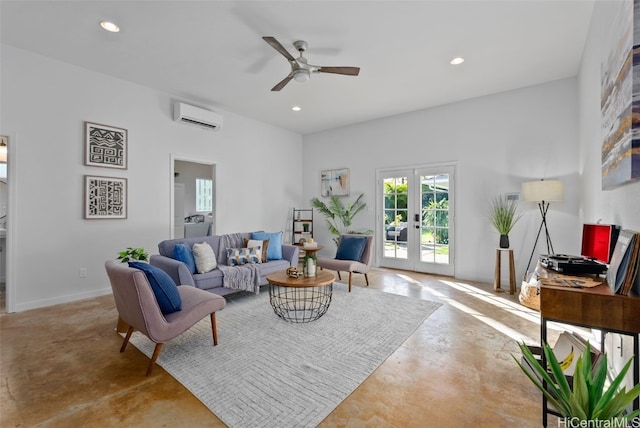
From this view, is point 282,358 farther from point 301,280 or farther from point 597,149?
point 597,149

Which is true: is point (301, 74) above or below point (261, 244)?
above

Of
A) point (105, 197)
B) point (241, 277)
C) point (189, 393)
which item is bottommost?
point (189, 393)

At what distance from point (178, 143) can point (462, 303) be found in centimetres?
496

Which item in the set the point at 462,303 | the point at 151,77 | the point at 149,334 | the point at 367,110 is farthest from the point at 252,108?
the point at 462,303

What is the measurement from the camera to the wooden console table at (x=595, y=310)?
4.52ft

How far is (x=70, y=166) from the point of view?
3734 mm

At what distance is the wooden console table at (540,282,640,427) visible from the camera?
138cm

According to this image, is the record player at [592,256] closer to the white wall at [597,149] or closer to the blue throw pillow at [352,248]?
the white wall at [597,149]

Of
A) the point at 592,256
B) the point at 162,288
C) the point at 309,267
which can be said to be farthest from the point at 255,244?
the point at 592,256

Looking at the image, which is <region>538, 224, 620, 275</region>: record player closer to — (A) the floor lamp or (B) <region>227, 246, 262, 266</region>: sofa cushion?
(A) the floor lamp

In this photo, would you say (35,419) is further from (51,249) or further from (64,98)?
(64,98)

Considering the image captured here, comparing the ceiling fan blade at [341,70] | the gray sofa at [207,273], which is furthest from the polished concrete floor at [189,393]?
the ceiling fan blade at [341,70]

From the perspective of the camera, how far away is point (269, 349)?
244 cm

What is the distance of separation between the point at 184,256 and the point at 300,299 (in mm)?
1542
